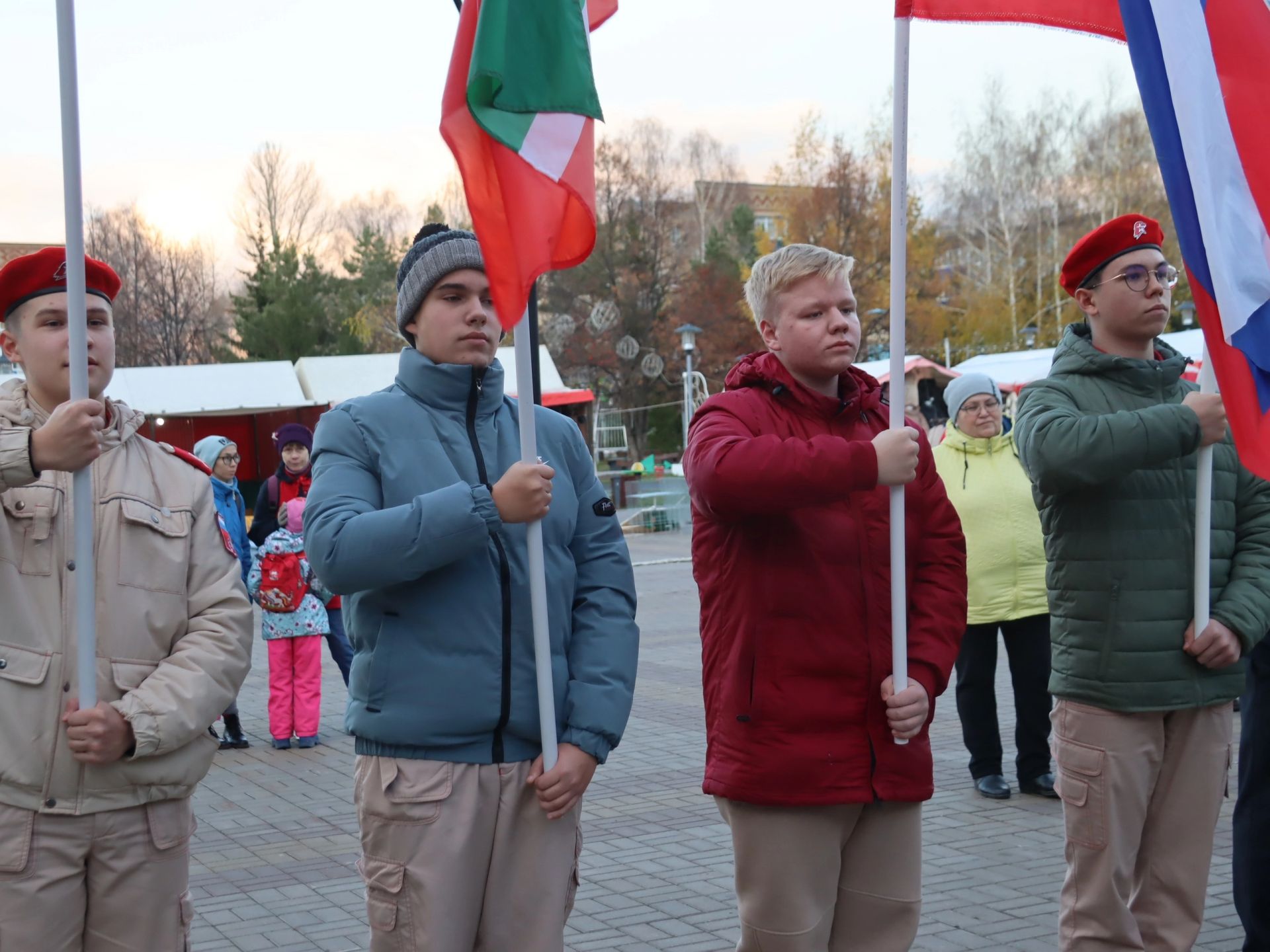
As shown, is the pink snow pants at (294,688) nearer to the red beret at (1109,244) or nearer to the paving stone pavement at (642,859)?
the paving stone pavement at (642,859)

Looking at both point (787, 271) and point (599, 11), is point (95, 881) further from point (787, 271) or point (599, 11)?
point (599, 11)

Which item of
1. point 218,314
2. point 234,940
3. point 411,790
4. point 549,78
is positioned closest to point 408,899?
point 411,790

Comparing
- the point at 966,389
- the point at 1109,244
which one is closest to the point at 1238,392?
the point at 1109,244

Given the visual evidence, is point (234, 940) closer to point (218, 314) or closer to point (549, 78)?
point (549, 78)

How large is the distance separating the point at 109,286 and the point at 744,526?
5.23ft

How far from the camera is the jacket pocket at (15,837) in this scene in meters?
2.80

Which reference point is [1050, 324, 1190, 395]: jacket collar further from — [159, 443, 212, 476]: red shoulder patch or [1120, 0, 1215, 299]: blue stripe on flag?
[159, 443, 212, 476]: red shoulder patch

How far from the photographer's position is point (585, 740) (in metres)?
2.97

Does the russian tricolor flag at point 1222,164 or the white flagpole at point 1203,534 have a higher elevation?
the russian tricolor flag at point 1222,164

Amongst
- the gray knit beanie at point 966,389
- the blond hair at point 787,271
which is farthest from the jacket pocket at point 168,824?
the gray knit beanie at point 966,389

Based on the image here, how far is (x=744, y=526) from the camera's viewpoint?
3.32 m

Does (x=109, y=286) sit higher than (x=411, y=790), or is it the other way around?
(x=109, y=286)

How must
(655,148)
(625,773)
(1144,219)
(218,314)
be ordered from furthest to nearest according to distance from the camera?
(218,314)
(655,148)
(625,773)
(1144,219)

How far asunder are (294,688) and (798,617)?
6.21 meters
